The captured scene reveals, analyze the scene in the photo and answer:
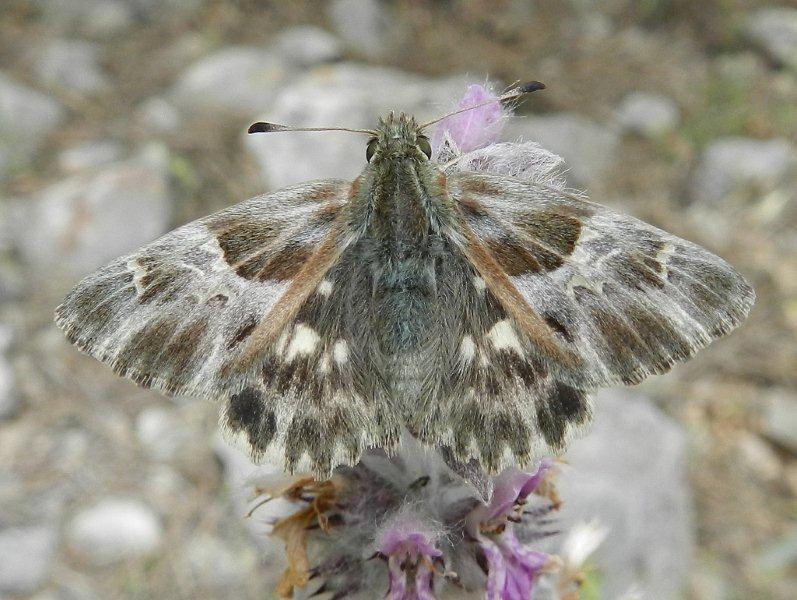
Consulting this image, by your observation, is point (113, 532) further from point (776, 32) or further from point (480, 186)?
point (776, 32)

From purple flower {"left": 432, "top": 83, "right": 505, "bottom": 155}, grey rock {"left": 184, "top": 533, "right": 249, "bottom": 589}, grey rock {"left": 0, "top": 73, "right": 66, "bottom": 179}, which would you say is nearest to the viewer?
purple flower {"left": 432, "top": 83, "right": 505, "bottom": 155}

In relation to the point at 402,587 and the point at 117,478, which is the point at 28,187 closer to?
the point at 117,478

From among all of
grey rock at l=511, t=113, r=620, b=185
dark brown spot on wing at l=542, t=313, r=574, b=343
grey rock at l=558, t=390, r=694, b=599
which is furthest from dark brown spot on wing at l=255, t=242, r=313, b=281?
grey rock at l=511, t=113, r=620, b=185

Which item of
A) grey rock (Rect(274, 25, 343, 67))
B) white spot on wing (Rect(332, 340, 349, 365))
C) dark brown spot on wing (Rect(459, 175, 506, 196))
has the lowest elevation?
grey rock (Rect(274, 25, 343, 67))

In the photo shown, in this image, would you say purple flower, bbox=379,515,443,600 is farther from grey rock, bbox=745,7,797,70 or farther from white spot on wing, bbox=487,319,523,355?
grey rock, bbox=745,7,797,70

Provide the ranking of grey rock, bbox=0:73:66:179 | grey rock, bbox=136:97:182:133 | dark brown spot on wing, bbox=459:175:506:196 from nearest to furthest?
dark brown spot on wing, bbox=459:175:506:196
grey rock, bbox=0:73:66:179
grey rock, bbox=136:97:182:133

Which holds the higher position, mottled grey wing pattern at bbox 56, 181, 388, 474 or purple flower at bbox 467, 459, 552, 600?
mottled grey wing pattern at bbox 56, 181, 388, 474

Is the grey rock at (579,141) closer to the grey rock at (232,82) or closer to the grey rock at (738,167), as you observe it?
the grey rock at (738,167)

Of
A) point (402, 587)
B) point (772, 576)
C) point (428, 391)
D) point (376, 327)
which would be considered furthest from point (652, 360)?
point (772, 576)

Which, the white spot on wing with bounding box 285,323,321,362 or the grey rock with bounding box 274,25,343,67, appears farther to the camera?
the grey rock with bounding box 274,25,343,67
